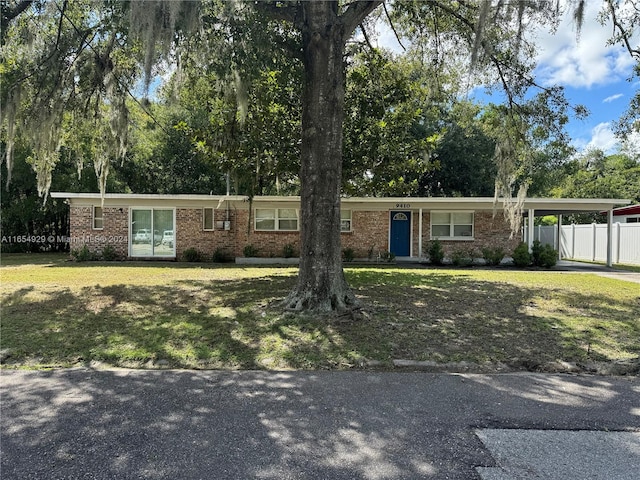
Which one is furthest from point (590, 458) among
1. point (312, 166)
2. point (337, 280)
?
point (312, 166)

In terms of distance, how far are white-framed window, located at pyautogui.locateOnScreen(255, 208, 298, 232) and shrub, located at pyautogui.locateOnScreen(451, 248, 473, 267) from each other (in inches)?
254

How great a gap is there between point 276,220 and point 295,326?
11952 millimetres

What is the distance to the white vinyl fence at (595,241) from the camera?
19.3 metres

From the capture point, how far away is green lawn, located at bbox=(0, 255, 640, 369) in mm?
5148

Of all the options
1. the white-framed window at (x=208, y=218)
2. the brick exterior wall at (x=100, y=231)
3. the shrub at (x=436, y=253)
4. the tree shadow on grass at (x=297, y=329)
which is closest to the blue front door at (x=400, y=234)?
the shrub at (x=436, y=253)

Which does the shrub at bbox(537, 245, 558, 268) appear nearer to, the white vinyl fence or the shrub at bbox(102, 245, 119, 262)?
the white vinyl fence

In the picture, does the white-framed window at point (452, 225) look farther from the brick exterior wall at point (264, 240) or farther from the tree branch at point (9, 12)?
the tree branch at point (9, 12)

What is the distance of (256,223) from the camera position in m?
17.9

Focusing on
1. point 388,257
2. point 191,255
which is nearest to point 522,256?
point 388,257

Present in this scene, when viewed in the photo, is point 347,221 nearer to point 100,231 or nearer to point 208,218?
point 208,218

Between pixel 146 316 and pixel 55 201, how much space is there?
17651 mm

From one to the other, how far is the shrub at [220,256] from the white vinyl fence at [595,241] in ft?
52.1

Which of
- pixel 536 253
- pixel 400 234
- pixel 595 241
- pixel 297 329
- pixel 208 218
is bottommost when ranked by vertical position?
pixel 297 329

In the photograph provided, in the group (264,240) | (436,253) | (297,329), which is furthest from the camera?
(264,240)
